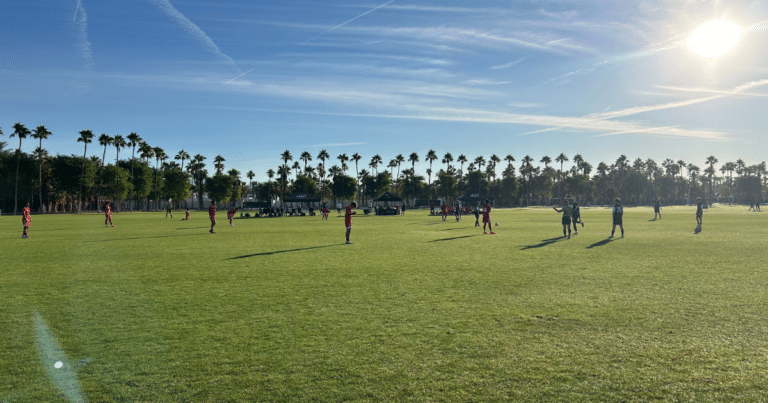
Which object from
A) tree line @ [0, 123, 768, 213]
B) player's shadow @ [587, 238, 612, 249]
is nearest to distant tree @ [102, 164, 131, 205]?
tree line @ [0, 123, 768, 213]

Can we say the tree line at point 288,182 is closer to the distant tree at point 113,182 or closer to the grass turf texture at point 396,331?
the distant tree at point 113,182

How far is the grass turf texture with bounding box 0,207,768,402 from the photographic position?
4250 millimetres

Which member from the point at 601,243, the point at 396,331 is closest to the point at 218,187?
the point at 601,243

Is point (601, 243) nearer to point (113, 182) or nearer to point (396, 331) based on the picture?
point (396, 331)

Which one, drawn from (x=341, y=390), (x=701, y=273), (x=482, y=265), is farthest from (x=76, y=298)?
(x=701, y=273)

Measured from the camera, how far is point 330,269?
11.5 meters

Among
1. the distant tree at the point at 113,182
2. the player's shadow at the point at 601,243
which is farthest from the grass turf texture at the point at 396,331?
the distant tree at the point at 113,182

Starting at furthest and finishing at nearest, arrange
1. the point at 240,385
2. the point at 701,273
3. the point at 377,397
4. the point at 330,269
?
the point at 330,269, the point at 701,273, the point at 240,385, the point at 377,397

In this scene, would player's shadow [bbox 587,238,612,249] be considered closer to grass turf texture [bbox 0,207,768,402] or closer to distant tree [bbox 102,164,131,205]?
grass turf texture [bbox 0,207,768,402]

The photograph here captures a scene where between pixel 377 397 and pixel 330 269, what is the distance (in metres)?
7.66

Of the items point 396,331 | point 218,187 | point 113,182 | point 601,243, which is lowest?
point 396,331

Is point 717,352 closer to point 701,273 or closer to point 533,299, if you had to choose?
point 533,299

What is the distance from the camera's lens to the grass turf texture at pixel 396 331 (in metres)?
4.25

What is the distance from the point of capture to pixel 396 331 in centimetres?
595
